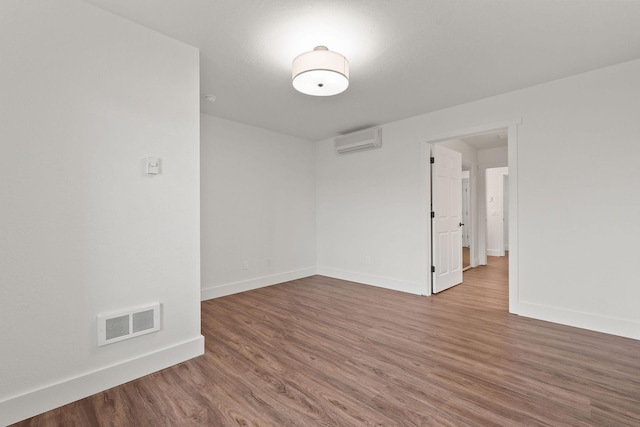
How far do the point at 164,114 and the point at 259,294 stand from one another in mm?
2745

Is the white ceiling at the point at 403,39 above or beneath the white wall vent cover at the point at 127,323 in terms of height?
above

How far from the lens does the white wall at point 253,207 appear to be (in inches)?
156

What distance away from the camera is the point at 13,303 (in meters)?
1.58

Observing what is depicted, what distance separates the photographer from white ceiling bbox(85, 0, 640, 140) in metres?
1.88

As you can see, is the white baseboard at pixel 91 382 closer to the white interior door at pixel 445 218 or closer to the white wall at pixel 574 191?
the white wall at pixel 574 191

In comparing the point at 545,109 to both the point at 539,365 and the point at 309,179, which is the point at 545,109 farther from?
the point at 309,179

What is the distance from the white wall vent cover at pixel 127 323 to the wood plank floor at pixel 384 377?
330 mm

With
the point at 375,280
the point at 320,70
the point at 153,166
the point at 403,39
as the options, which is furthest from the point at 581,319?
the point at 153,166

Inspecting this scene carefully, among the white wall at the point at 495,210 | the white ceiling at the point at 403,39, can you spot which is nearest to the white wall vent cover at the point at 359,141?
the white ceiling at the point at 403,39

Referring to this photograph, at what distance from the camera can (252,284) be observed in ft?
14.3

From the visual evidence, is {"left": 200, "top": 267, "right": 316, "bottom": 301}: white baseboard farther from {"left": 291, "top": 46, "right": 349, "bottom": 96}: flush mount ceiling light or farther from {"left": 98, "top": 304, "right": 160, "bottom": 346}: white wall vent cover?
{"left": 291, "top": 46, "right": 349, "bottom": 96}: flush mount ceiling light

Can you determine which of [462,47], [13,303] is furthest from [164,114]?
[462,47]

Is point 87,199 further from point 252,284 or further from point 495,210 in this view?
point 495,210

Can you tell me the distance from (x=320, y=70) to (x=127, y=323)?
89.6 inches
